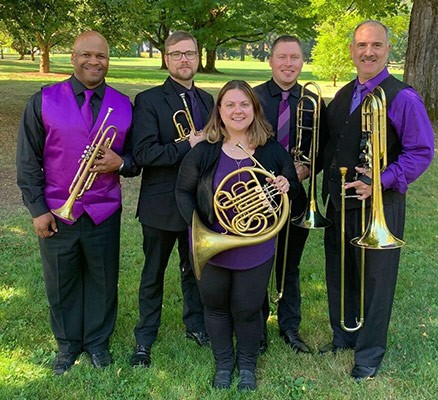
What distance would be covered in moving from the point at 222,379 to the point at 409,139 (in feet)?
5.90

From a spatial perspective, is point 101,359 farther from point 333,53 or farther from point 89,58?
point 333,53

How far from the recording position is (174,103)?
3193 mm

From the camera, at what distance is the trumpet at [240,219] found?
9.09 feet

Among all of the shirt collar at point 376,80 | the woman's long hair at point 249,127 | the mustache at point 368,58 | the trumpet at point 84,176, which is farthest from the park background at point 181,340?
the mustache at point 368,58

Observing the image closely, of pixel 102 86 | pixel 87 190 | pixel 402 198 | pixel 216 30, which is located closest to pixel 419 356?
pixel 402 198

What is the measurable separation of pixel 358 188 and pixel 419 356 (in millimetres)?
1375

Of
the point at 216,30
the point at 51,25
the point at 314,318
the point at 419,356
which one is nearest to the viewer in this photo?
the point at 419,356

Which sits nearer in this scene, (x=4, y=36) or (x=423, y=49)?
(x=423, y=49)

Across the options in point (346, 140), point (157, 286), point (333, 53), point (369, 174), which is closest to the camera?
point (369, 174)

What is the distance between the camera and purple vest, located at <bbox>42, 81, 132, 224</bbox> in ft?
9.82

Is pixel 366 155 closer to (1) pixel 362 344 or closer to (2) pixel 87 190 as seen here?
(1) pixel 362 344

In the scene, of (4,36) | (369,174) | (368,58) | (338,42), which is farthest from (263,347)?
(4,36)

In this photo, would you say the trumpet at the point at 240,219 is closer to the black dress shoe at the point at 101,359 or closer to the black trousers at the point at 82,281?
the black trousers at the point at 82,281

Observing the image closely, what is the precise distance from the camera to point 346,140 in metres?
3.12
